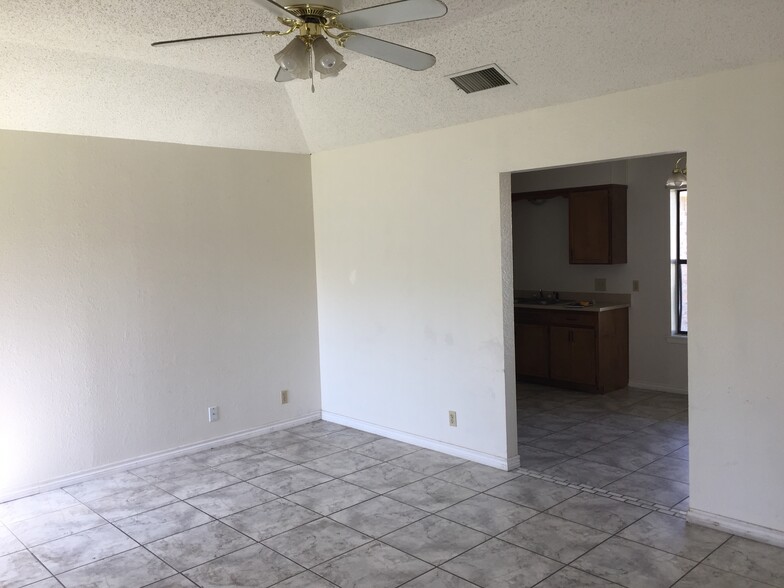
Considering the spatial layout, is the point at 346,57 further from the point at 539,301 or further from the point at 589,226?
the point at 539,301

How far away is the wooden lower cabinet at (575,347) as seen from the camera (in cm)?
623

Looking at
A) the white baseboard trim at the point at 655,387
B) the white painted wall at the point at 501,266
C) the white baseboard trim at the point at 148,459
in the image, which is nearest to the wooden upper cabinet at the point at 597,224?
the white baseboard trim at the point at 655,387

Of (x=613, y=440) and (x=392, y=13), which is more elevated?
(x=392, y=13)

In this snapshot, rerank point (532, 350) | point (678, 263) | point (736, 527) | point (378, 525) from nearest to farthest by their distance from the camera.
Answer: point (736, 527) → point (378, 525) → point (678, 263) → point (532, 350)

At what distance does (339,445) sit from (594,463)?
1932 millimetres

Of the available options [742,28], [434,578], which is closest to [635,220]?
[742,28]

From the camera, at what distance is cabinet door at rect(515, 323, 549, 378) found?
6.66m

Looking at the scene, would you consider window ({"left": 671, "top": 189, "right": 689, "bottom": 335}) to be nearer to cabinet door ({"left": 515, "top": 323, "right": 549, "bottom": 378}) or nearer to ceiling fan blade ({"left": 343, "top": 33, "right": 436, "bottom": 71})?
cabinet door ({"left": 515, "top": 323, "right": 549, "bottom": 378})

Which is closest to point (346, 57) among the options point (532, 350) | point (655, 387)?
point (532, 350)

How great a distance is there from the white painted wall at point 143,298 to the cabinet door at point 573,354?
2.53 m

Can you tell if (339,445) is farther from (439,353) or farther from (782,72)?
(782,72)

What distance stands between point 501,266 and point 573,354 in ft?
8.34

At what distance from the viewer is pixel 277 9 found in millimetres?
2219

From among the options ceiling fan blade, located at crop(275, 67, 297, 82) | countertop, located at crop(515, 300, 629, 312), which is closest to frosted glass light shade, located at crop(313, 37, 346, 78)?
ceiling fan blade, located at crop(275, 67, 297, 82)
